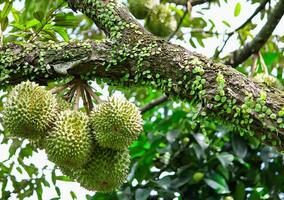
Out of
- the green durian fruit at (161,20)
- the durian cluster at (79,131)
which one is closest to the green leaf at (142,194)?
the green durian fruit at (161,20)

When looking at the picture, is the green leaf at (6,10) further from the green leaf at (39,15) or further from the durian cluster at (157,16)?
the durian cluster at (157,16)

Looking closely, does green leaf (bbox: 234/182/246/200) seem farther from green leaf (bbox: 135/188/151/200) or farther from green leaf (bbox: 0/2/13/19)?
green leaf (bbox: 0/2/13/19)

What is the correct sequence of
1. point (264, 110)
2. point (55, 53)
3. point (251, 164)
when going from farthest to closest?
point (251, 164), point (55, 53), point (264, 110)

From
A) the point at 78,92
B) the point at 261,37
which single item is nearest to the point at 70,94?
the point at 78,92

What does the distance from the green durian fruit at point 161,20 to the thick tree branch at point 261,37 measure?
0.36 meters

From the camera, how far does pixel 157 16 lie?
2.72 meters

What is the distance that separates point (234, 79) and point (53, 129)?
57 centimetres

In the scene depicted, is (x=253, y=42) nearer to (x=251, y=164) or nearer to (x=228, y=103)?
(x=251, y=164)

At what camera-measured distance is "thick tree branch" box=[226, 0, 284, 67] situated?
2496 millimetres

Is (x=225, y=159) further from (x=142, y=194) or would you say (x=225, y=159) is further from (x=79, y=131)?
(x=79, y=131)

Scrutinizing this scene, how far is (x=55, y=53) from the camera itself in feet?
5.77

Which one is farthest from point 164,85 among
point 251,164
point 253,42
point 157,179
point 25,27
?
point 251,164

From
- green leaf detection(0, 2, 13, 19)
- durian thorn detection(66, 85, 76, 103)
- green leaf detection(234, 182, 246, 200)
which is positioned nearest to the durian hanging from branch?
durian thorn detection(66, 85, 76, 103)

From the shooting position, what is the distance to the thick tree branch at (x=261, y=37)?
8.19ft
